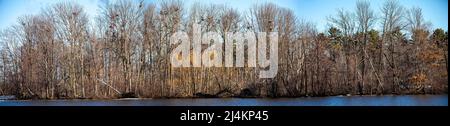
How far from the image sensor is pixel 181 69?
14695mm

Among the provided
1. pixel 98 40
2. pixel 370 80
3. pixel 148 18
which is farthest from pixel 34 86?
pixel 370 80

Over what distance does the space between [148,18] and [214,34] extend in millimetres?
2345

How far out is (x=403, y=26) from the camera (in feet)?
44.4

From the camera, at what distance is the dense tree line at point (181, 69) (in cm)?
1260

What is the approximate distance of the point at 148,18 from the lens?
44.5ft

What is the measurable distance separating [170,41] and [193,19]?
2083mm

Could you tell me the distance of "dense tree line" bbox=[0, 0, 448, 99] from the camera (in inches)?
496
